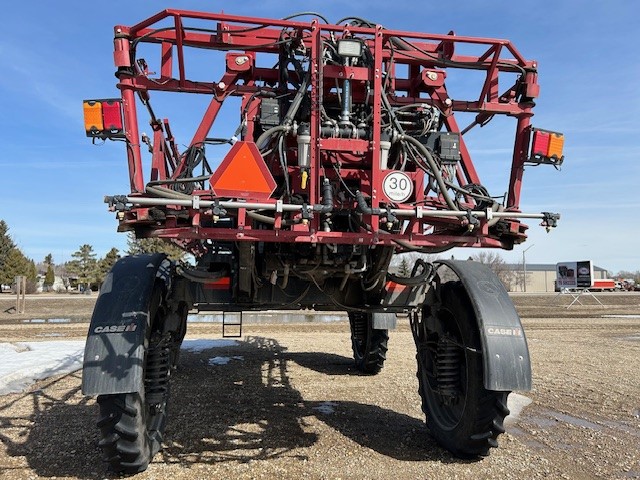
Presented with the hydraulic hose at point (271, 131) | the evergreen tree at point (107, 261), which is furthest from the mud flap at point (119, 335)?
the evergreen tree at point (107, 261)

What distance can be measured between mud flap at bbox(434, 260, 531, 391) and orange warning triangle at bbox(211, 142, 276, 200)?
1.94m

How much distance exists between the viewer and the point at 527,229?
4.24 m

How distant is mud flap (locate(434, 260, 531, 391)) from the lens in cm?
403

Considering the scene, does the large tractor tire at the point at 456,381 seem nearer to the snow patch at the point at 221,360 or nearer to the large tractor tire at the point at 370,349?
the large tractor tire at the point at 370,349

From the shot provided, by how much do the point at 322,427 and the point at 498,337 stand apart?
6.96ft

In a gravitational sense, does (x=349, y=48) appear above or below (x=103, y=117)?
above

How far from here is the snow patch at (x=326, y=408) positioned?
609 centimetres

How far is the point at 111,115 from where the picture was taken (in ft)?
13.2

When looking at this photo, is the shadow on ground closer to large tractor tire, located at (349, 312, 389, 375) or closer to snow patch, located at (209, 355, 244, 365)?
snow patch, located at (209, 355, 244, 365)

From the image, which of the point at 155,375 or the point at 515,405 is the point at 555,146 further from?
the point at 155,375

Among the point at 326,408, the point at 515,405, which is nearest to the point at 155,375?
the point at 326,408

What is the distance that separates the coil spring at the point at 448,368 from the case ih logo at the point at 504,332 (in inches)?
25.0

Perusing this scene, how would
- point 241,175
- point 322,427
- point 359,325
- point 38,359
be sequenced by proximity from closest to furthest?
point 241,175
point 322,427
point 38,359
point 359,325

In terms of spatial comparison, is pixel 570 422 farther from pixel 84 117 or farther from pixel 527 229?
pixel 84 117
